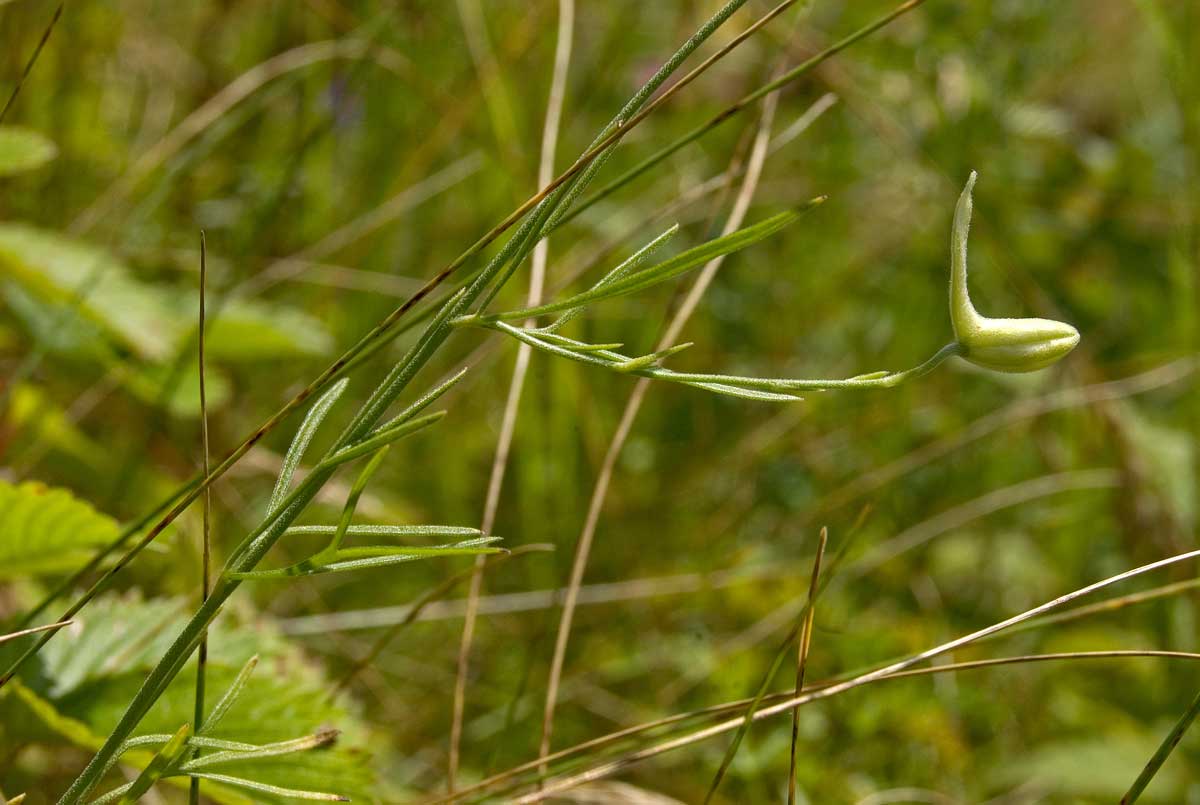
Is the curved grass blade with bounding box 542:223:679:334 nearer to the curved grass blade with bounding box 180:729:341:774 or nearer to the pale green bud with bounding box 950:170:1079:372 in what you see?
Result: the pale green bud with bounding box 950:170:1079:372

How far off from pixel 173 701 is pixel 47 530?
0.16 meters

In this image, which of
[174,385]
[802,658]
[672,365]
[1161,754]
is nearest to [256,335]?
[174,385]

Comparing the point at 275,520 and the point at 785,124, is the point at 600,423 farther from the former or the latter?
the point at 275,520

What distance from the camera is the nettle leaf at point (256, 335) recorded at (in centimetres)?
140

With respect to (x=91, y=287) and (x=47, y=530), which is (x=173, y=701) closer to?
(x=47, y=530)

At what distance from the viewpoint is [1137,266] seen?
226 cm

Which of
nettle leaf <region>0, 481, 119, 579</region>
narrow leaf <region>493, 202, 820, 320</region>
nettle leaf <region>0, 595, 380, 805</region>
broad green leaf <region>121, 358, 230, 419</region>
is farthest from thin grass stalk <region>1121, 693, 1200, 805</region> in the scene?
broad green leaf <region>121, 358, 230, 419</region>

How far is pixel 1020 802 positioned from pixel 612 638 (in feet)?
1.85

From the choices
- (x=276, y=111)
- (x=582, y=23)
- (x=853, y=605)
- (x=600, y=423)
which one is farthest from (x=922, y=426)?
(x=276, y=111)

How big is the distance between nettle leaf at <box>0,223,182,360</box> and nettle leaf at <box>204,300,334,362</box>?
0.06m

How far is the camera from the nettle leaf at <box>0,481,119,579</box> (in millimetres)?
877

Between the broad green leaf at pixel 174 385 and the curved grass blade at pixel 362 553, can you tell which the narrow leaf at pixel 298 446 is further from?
the broad green leaf at pixel 174 385

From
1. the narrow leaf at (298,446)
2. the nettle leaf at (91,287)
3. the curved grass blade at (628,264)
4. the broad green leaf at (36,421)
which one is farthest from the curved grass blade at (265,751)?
the broad green leaf at (36,421)

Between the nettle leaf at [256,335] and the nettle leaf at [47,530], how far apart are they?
473mm
